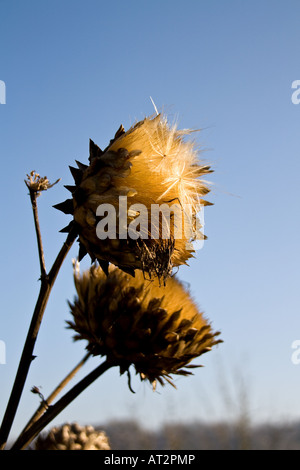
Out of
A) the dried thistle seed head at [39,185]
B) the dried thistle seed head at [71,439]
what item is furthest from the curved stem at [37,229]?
the dried thistle seed head at [71,439]

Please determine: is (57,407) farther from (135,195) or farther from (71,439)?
(135,195)

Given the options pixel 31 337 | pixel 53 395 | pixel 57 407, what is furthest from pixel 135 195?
pixel 53 395

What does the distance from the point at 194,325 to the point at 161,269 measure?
28.8 inches

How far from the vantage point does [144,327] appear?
2635 millimetres

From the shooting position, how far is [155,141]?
2186 mm

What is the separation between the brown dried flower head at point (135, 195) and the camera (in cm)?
205

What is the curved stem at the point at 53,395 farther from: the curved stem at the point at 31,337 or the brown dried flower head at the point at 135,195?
the brown dried flower head at the point at 135,195

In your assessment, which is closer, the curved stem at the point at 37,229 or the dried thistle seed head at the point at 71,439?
the curved stem at the point at 37,229

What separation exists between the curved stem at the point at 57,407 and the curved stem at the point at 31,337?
0.85 ft

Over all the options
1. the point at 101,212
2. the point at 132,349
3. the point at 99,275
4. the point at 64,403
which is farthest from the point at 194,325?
the point at 101,212

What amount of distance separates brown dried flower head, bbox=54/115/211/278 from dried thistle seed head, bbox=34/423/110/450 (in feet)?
5.54

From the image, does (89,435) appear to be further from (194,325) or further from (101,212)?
(101,212)

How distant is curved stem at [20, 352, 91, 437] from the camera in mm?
2600

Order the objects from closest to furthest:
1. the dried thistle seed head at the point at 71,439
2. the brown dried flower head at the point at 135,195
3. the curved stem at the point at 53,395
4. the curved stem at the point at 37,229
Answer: the brown dried flower head at the point at 135,195
the curved stem at the point at 37,229
the curved stem at the point at 53,395
the dried thistle seed head at the point at 71,439
